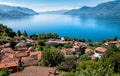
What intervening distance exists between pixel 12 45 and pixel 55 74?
820 inches

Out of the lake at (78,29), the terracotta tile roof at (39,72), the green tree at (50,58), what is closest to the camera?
the terracotta tile roof at (39,72)

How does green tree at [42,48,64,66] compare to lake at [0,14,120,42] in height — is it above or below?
above

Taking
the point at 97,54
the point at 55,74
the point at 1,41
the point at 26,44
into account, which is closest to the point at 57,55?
the point at 55,74

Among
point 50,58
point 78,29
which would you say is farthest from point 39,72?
point 78,29

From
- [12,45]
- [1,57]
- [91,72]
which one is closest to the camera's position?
[91,72]

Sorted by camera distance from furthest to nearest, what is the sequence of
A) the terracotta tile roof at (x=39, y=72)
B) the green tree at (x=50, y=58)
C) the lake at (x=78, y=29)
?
the lake at (x=78, y=29), the green tree at (x=50, y=58), the terracotta tile roof at (x=39, y=72)

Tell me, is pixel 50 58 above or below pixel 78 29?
above

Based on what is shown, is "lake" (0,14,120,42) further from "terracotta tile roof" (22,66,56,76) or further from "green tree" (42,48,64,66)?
"terracotta tile roof" (22,66,56,76)

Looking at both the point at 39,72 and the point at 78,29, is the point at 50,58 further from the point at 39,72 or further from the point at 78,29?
the point at 78,29

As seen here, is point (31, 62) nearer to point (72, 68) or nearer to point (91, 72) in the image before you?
point (72, 68)

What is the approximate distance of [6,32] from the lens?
44.5 metres

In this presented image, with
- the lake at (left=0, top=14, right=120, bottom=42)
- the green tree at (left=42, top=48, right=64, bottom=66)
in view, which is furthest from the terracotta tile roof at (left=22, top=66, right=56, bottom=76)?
the lake at (left=0, top=14, right=120, bottom=42)

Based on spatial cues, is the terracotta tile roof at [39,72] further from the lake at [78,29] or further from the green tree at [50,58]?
the lake at [78,29]

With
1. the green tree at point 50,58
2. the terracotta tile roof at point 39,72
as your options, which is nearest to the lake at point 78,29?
the green tree at point 50,58
